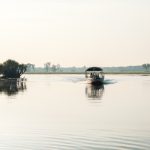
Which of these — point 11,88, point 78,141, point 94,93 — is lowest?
point 94,93

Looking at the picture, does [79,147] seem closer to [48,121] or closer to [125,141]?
[125,141]

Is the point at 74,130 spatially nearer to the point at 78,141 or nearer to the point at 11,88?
the point at 78,141

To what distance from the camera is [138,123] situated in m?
43.5

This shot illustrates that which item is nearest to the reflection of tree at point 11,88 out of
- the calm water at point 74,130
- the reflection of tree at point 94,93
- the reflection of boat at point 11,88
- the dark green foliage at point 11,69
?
the reflection of boat at point 11,88

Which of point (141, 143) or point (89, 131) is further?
point (89, 131)

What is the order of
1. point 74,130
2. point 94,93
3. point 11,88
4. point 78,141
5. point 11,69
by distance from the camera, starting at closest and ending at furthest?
point 78,141, point 74,130, point 94,93, point 11,88, point 11,69

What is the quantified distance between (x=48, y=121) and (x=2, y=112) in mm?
11631

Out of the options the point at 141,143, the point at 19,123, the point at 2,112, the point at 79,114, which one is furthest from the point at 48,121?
the point at 141,143

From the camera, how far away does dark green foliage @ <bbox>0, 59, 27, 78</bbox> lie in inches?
7370

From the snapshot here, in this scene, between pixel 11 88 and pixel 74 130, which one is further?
pixel 11 88

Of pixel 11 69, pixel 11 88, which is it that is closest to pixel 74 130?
pixel 11 88

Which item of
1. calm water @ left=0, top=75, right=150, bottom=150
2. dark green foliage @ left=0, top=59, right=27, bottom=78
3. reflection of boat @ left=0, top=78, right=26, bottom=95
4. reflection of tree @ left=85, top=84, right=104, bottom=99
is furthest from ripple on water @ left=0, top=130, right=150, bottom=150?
dark green foliage @ left=0, top=59, right=27, bottom=78

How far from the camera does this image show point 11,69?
188500 mm

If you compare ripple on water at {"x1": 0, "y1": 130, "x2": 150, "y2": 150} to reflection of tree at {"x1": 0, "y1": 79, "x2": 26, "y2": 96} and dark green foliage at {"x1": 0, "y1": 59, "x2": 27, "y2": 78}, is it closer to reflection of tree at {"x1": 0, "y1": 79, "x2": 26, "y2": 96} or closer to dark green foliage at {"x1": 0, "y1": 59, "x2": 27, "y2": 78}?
reflection of tree at {"x1": 0, "y1": 79, "x2": 26, "y2": 96}
